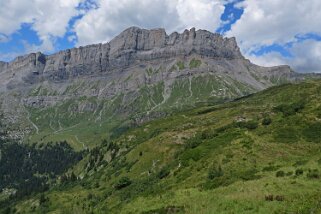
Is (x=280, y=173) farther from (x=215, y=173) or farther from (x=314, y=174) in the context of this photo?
(x=215, y=173)

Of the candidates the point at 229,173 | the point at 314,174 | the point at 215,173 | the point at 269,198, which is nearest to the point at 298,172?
the point at 314,174

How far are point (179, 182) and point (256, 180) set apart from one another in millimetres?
22348

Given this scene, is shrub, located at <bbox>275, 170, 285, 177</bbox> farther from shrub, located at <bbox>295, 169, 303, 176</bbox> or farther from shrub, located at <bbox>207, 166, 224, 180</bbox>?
shrub, located at <bbox>207, 166, 224, 180</bbox>

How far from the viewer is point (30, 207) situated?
541ft

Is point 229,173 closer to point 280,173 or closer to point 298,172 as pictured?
point 280,173

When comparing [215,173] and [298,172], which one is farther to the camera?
[215,173]

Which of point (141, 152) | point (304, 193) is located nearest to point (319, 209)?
point (304, 193)

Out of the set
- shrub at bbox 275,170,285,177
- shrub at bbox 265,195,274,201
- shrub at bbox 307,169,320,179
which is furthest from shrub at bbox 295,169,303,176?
shrub at bbox 265,195,274,201

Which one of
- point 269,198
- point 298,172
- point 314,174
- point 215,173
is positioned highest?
point 314,174

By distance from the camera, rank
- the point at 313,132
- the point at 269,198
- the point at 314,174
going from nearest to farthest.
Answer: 1. the point at 269,198
2. the point at 314,174
3. the point at 313,132

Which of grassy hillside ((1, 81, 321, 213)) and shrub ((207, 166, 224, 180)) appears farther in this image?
shrub ((207, 166, 224, 180))

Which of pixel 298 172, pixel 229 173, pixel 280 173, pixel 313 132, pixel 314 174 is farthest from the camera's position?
pixel 313 132

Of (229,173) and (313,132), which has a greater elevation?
(313,132)

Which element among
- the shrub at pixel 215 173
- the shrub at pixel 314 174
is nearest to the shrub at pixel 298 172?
the shrub at pixel 314 174
